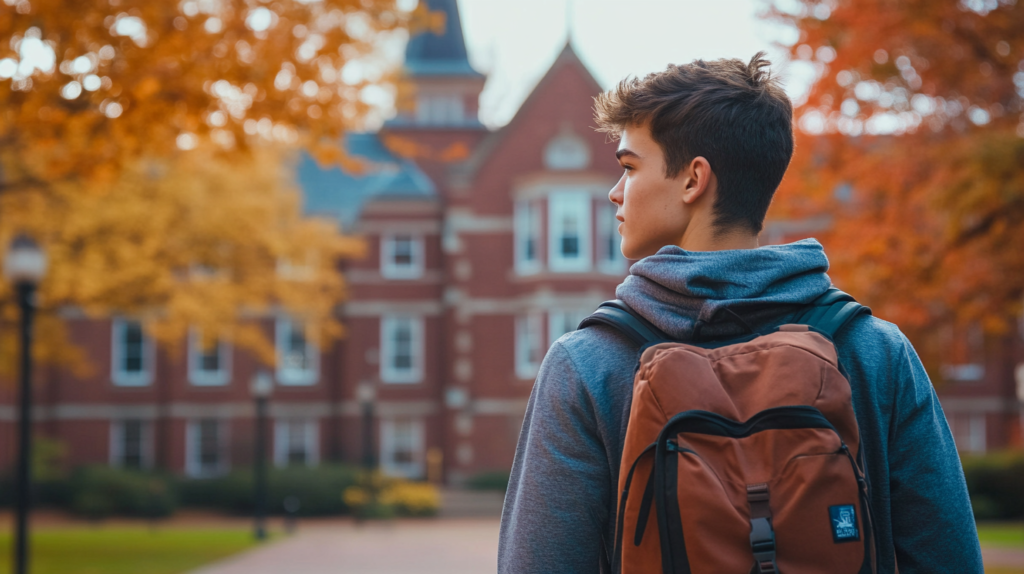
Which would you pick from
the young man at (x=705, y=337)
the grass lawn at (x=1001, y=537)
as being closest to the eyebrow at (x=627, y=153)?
the young man at (x=705, y=337)

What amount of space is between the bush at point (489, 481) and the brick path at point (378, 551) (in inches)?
126

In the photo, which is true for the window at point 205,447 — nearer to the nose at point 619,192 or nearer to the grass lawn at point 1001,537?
the grass lawn at point 1001,537

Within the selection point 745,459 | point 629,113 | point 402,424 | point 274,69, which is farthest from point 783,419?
point 402,424

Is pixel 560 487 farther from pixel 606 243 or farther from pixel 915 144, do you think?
pixel 606 243

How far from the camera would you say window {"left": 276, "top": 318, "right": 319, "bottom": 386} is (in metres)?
32.9

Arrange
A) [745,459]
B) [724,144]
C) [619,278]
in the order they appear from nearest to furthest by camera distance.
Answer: [745,459], [724,144], [619,278]

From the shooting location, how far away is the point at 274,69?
7.22m

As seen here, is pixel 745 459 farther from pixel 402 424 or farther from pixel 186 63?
pixel 402 424

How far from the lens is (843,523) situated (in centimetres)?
143

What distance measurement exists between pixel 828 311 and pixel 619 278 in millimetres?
28376

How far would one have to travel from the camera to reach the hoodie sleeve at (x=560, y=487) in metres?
1.57

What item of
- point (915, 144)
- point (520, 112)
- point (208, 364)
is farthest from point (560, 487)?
point (208, 364)

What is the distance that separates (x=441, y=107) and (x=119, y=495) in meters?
18.5

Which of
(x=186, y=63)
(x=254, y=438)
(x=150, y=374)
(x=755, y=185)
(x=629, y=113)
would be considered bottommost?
(x=254, y=438)
